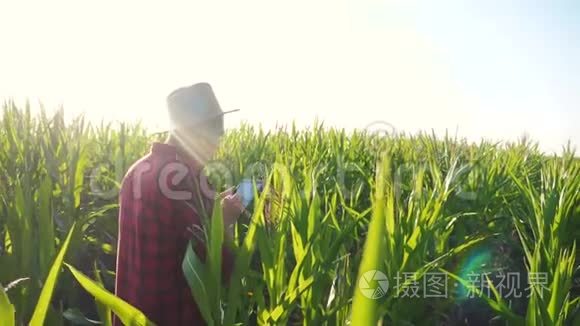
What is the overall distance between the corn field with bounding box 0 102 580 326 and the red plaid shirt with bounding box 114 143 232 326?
116 millimetres

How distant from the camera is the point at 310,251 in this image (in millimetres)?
1249

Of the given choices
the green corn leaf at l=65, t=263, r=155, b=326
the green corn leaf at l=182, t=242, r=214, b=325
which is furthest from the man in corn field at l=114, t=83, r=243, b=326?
the green corn leaf at l=65, t=263, r=155, b=326

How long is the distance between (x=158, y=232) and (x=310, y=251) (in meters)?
0.42

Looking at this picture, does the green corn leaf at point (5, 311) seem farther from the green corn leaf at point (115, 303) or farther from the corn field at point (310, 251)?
the green corn leaf at point (115, 303)

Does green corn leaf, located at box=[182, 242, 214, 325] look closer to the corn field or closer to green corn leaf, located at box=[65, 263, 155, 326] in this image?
the corn field

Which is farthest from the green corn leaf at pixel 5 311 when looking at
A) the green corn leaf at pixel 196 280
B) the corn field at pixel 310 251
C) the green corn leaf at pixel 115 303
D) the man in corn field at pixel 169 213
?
the man in corn field at pixel 169 213

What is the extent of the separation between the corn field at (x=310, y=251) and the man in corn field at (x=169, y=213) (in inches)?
4.6

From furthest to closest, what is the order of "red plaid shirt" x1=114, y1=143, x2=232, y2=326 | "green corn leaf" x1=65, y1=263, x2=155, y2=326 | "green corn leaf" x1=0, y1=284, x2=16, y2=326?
"red plaid shirt" x1=114, y1=143, x2=232, y2=326 < "green corn leaf" x1=65, y1=263, x2=155, y2=326 < "green corn leaf" x1=0, y1=284, x2=16, y2=326

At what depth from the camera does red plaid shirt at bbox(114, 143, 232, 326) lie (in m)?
1.40

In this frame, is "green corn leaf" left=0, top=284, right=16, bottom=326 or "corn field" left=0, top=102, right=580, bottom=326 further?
"corn field" left=0, top=102, right=580, bottom=326

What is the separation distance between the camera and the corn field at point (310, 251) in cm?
104

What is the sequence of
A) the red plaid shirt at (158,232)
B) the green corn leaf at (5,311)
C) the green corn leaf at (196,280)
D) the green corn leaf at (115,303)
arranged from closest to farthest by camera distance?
the green corn leaf at (5,311) < the green corn leaf at (115,303) < the green corn leaf at (196,280) < the red plaid shirt at (158,232)

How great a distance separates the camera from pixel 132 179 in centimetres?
143

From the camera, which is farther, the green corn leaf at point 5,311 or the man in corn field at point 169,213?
the man in corn field at point 169,213
